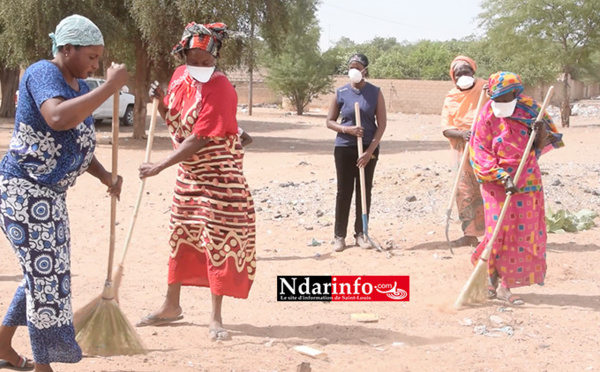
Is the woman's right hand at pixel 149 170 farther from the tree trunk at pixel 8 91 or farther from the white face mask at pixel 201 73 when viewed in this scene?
the tree trunk at pixel 8 91

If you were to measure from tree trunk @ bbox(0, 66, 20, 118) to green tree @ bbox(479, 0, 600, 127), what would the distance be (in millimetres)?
18087

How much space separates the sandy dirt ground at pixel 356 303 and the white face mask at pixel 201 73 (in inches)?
66.5

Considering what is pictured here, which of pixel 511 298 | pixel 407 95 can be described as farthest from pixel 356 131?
pixel 407 95

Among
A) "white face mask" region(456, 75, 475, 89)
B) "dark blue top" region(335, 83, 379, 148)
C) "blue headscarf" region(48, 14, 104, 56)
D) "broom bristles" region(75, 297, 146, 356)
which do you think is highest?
"blue headscarf" region(48, 14, 104, 56)

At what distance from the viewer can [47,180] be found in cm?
363

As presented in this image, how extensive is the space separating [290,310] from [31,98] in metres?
2.88

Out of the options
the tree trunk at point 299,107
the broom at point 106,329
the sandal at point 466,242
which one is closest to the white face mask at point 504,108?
the sandal at point 466,242

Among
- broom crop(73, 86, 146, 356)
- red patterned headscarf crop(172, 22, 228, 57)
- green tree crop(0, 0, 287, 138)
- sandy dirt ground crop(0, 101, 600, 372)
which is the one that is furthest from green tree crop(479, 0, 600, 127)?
broom crop(73, 86, 146, 356)

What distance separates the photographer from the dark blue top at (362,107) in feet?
24.5

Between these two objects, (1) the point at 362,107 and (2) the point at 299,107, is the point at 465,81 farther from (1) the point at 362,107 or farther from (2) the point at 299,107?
(2) the point at 299,107

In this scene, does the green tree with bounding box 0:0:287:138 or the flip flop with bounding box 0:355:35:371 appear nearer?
the flip flop with bounding box 0:355:35:371

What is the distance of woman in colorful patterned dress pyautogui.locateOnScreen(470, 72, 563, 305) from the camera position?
5.86 meters

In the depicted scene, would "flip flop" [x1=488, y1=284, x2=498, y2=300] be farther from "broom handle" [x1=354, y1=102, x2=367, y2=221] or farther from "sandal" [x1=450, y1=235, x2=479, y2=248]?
"broom handle" [x1=354, y1=102, x2=367, y2=221]

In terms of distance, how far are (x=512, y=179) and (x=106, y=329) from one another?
3302mm
